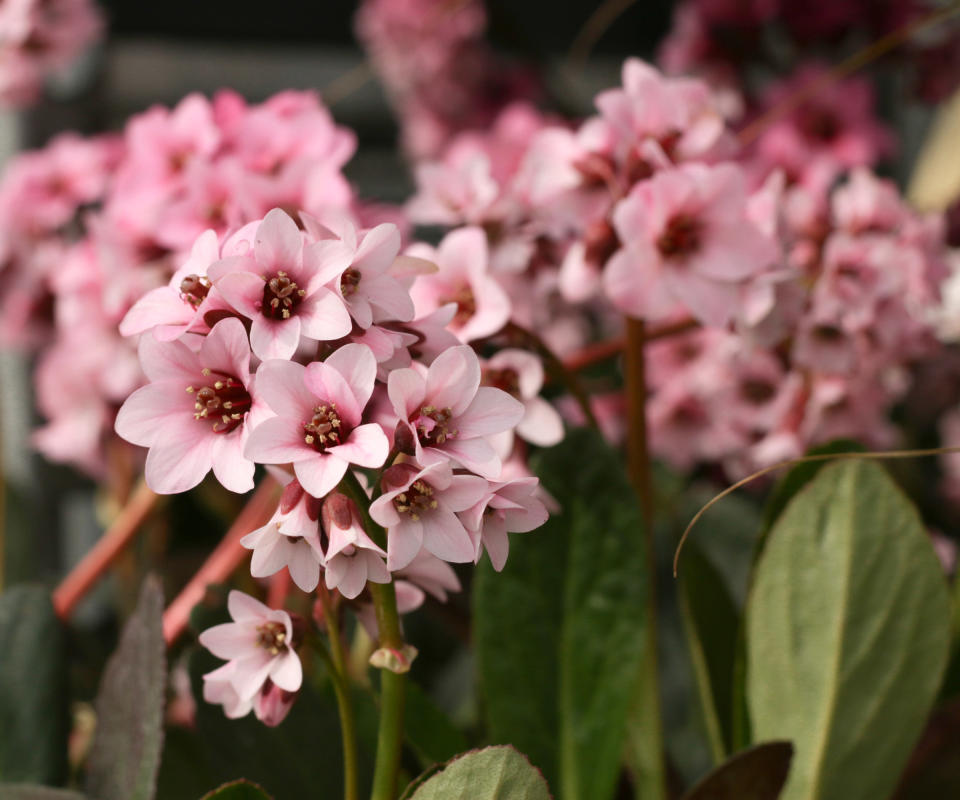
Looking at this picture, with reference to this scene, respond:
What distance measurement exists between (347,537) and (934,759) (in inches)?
11.0

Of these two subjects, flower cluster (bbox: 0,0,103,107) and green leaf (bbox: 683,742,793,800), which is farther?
flower cluster (bbox: 0,0,103,107)

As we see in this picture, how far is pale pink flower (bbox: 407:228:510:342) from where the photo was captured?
0.32 metres

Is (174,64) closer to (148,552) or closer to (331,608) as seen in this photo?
(148,552)

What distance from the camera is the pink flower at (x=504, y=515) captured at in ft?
0.70

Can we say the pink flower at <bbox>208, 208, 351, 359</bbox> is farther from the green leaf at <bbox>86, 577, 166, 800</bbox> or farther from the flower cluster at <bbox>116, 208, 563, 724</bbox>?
the green leaf at <bbox>86, 577, 166, 800</bbox>

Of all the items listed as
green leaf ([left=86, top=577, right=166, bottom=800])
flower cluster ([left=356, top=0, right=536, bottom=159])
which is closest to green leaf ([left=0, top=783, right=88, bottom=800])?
green leaf ([left=86, top=577, right=166, bottom=800])

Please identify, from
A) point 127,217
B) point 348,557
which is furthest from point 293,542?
point 127,217

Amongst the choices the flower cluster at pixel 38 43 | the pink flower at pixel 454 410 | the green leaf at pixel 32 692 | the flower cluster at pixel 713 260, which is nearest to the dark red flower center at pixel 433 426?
the pink flower at pixel 454 410

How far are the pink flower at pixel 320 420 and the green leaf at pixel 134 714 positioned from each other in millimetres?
93

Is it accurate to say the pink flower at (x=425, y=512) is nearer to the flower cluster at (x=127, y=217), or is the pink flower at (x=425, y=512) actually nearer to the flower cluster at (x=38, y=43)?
the flower cluster at (x=127, y=217)

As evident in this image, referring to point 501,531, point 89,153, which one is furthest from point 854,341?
point 89,153

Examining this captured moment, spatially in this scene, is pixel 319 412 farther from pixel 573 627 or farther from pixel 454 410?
pixel 573 627

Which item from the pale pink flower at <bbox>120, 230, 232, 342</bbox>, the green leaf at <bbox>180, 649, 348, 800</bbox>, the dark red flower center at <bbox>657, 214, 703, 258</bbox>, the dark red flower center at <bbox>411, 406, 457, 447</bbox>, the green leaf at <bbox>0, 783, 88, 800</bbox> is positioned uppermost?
the pale pink flower at <bbox>120, 230, 232, 342</bbox>

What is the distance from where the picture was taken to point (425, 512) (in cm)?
21
